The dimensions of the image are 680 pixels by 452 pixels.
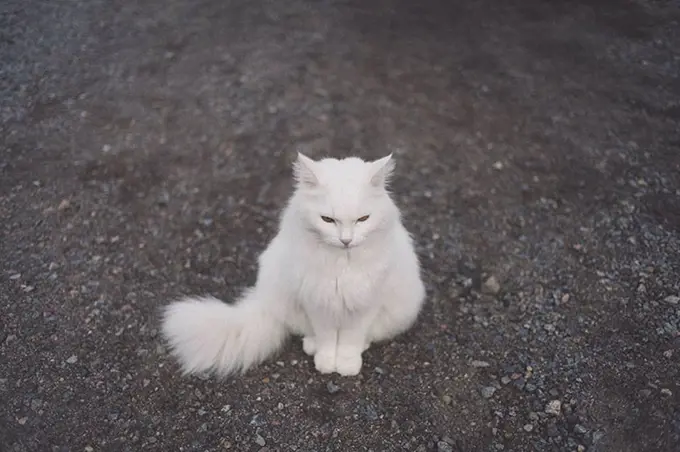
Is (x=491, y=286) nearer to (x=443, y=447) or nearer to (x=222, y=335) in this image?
(x=443, y=447)

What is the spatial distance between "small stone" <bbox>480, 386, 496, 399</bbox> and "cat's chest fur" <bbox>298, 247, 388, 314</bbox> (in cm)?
89

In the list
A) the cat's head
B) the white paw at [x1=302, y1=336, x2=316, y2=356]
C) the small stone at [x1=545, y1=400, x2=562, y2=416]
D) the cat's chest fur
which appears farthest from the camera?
the white paw at [x1=302, y1=336, x2=316, y2=356]

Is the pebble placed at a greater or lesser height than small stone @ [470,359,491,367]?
lesser

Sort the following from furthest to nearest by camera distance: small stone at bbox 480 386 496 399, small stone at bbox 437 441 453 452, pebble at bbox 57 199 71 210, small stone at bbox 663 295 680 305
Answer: pebble at bbox 57 199 71 210 < small stone at bbox 663 295 680 305 < small stone at bbox 480 386 496 399 < small stone at bbox 437 441 453 452

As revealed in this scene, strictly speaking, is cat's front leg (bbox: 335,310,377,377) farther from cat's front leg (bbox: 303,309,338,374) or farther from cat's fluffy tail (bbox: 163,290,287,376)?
cat's fluffy tail (bbox: 163,290,287,376)

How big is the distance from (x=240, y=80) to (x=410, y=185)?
7.06ft

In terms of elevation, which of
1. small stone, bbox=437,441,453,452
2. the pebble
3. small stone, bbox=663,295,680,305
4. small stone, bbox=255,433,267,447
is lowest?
small stone, bbox=255,433,267,447

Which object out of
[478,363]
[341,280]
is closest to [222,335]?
[341,280]

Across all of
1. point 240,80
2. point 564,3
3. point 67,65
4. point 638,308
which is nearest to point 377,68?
point 240,80

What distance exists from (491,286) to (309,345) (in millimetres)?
1313

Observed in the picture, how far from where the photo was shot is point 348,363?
147 inches

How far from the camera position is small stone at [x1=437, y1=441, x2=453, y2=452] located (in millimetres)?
3379

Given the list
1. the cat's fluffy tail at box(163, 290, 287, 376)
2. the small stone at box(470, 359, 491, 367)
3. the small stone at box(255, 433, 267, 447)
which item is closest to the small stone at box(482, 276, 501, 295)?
the small stone at box(470, 359, 491, 367)

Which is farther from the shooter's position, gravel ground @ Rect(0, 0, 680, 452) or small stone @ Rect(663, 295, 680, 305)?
small stone @ Rect(663, 295, 680, 305)
